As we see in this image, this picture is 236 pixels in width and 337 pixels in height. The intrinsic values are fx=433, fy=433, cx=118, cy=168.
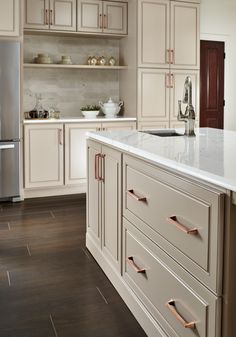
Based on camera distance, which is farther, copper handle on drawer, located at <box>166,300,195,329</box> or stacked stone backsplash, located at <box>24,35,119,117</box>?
stacked stone backsplash, located at <box>24,35,119,117</box>

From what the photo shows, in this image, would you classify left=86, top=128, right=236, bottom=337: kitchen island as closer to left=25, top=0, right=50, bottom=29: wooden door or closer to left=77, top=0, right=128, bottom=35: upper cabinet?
left=25, top=0, right=50, bottom=29: wooden door

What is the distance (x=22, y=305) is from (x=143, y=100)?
135 inches

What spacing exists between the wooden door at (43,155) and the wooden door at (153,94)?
1.07 meters

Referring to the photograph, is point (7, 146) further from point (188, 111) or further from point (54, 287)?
point (188, 111)

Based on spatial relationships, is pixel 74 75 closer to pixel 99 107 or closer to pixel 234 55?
pixel 99 107

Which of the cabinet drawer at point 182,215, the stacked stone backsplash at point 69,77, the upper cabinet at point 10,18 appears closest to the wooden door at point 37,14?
the upper cabinet at point 10,18

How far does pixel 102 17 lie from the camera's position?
5199 mm

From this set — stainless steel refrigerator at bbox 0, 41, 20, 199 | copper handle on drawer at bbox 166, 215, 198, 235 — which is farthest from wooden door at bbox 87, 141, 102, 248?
stainless steel refrigerator at bbox 0, 41, 20, 199

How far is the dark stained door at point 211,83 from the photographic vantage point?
6.34m

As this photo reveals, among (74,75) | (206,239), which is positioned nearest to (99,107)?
(74,75)

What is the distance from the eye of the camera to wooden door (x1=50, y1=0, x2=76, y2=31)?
4965 millimetres

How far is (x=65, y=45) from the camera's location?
216 inches

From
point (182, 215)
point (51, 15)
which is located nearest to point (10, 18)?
point (51, 15)

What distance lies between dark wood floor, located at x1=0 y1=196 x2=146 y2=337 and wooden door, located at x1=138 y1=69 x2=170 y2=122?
1.91m
